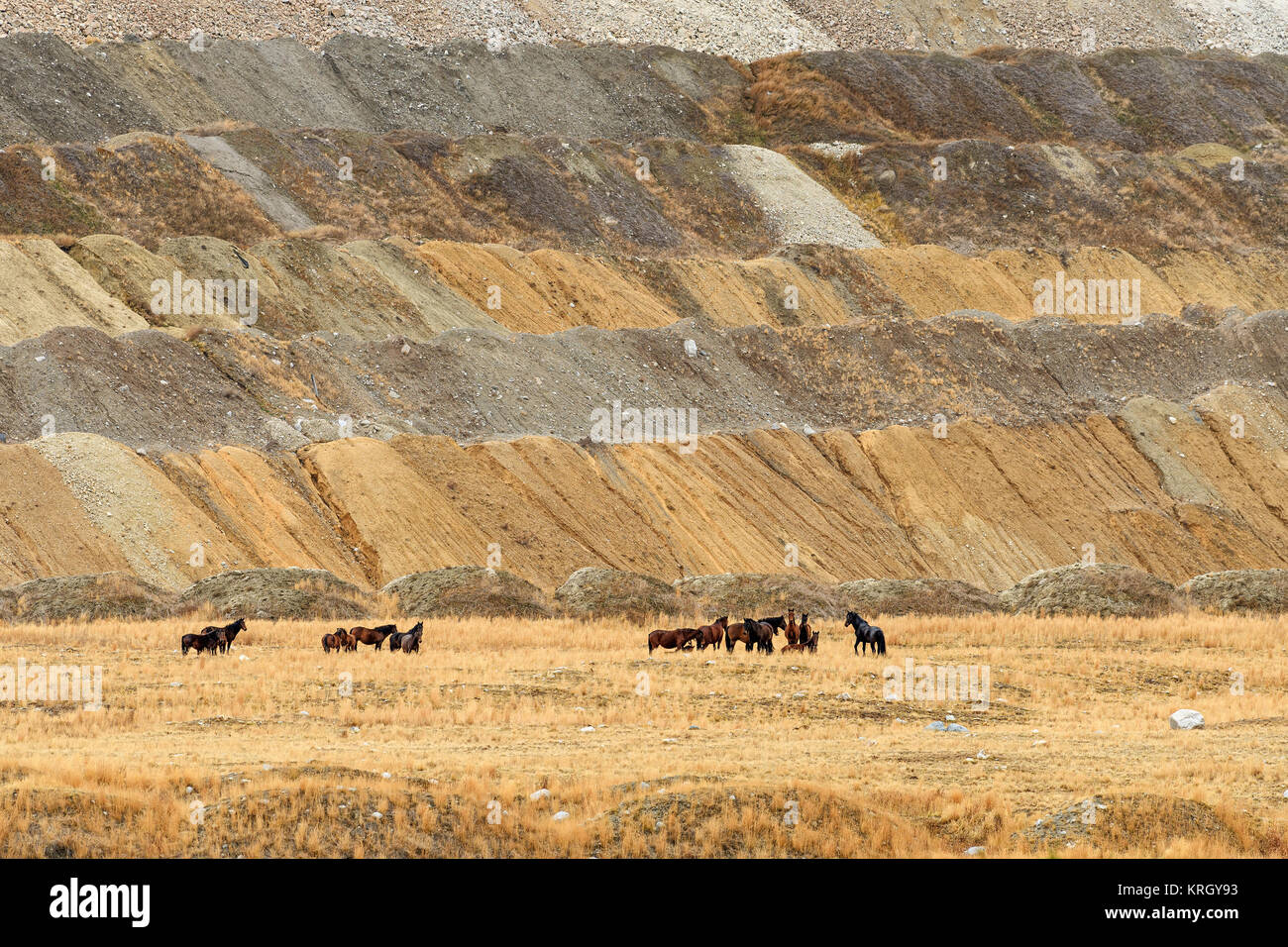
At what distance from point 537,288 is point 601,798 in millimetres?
47256

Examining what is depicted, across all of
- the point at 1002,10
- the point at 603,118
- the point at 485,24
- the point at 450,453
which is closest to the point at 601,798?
the point at 450,453

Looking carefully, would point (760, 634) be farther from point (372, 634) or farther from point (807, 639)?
point (372, 634)

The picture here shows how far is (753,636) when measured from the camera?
2752cm

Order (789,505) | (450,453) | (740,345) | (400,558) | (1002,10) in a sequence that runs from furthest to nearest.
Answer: (1002,10), (740,345), (789,505), (450,453), (400,558)

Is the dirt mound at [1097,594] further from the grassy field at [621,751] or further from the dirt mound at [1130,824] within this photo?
the dirt mound at [1130,824]

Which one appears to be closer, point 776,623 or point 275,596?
point 776,623

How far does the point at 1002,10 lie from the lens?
344 feet

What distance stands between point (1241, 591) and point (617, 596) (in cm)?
1601

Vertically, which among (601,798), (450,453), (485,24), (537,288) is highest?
(485,24)

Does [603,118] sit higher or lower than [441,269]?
higher

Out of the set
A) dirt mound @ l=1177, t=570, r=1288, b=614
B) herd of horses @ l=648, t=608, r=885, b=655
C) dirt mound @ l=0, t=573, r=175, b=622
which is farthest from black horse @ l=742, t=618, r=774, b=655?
dirt mound @ l=1177, t=570, r=1288, b=614

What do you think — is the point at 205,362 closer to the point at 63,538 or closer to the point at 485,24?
the point at 63,538

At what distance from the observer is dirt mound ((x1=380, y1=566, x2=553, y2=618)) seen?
3322 centimetres

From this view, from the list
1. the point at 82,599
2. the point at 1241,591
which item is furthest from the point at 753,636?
the point at 1241,591
